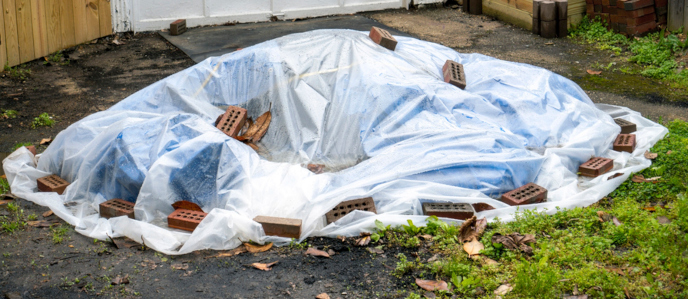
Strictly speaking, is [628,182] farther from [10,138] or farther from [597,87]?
[10,138]

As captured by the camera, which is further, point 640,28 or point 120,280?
point 640,28

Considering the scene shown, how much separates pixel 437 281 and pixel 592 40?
236 inches

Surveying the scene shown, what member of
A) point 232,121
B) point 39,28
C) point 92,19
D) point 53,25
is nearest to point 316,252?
point 232,121

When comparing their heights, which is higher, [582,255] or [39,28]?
[39,28]

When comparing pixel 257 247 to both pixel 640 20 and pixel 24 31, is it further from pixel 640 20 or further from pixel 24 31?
pixel 640 20

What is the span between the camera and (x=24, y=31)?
7.36 meters

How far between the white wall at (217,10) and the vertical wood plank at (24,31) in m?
1.34

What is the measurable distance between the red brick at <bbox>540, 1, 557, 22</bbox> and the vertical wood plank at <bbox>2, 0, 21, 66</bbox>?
660 centimetres

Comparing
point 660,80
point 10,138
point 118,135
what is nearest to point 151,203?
point 118,135

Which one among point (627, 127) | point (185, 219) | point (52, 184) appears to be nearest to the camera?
point (185, 219)

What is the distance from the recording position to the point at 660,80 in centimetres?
687

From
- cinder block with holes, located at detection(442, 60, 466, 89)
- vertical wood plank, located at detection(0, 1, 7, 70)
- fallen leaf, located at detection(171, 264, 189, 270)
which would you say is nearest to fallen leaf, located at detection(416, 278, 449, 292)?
fallen leaf, located at detection(171, 264, 189, 270)

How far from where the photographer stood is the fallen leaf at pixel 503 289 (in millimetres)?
3246

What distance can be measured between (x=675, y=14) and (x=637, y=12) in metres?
0.51
